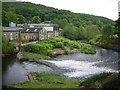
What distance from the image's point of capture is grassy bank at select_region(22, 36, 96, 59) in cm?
987

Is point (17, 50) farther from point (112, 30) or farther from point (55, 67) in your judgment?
point (112, 30)

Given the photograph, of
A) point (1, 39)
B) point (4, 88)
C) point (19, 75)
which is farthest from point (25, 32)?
point (4, 88)

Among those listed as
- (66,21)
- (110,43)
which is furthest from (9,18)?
(110,43)

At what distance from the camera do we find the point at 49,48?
11.6 m

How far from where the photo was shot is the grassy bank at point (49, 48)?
9.87 m

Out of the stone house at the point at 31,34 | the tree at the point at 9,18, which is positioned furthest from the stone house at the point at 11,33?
the tree at the point at 9,18

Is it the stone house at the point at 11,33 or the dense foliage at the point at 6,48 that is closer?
the dense foliage at the point at 6,48

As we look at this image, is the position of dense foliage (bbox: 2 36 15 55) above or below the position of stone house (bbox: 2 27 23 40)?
below

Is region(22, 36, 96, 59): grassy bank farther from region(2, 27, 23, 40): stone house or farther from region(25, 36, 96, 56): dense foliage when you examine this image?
region(2, 27, 23, 40): stone house

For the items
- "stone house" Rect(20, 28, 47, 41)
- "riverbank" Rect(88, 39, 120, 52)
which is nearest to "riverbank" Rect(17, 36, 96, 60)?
"stone house" Rect(20, 28, 47, 41)

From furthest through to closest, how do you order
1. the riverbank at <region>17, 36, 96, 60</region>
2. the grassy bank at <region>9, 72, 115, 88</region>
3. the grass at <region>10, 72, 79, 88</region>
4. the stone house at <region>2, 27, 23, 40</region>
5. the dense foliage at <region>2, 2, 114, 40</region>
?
the dense foliage at <region>2, 2, 114, 40</region> → the stone house at <region>2, 27, 23, 40</region> → the riverbank at <region>17, 36, 96, 60</region> → the grass at <region>10, 72, 79, 88</region> → the grassy bank at <region>9, 72, 115, 88</region>

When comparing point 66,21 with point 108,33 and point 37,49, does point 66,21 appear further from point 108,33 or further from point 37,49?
point 37,49

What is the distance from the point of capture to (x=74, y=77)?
238 inches

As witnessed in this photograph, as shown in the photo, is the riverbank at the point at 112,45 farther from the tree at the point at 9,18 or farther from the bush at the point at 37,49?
the tree at the point at 9,18
